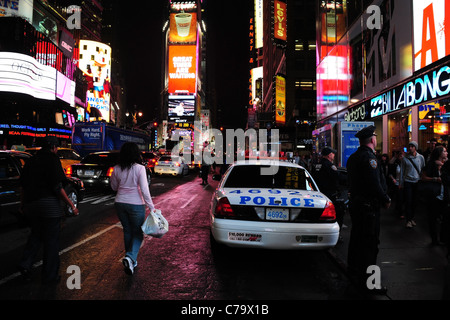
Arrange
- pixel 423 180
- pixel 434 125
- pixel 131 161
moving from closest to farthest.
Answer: pixel 131 161 < pixel 423 180 < pixel 434 125

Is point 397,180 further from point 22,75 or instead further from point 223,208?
point 22,75

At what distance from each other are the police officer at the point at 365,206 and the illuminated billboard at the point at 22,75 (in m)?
37.1

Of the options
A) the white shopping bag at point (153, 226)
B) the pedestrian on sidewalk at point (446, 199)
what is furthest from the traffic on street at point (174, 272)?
the pedestrian on sidewalk at point (446, 199)

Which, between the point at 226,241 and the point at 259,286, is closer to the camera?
the point at 259,286

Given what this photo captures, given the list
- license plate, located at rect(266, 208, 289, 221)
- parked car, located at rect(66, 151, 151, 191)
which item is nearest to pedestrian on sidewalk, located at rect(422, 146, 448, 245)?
license plate, located at rect(266, 208, 289, 221)

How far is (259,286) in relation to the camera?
4.13m

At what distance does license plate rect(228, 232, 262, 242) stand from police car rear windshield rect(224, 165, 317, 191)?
1.05m

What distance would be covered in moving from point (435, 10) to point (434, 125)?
11.8ft

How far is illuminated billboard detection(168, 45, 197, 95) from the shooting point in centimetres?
10138

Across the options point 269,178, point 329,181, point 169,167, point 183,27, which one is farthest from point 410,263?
point 183,27

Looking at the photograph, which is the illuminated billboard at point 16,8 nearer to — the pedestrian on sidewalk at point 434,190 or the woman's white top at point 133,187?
the woman's white top at point 133,187
